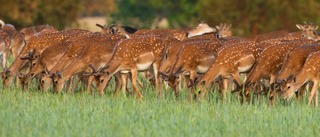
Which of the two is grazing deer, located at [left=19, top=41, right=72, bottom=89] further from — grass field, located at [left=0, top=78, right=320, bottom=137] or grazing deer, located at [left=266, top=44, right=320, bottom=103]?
grazing deer, located at [left=266, top=44, right=320, bottom=103]

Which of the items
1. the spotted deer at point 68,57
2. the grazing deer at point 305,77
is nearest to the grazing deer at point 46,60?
the spotted deer at point 68,57

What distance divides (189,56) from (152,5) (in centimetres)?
3122

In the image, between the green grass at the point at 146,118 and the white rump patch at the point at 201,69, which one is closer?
the green grass at the point at 146,118

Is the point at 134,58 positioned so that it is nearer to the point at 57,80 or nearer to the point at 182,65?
the point at 182,65

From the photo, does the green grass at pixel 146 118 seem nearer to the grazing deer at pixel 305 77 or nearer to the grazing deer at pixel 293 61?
the grazing deer at pixel 305 77

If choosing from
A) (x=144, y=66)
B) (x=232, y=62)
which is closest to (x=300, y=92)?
(x=232, y=62)

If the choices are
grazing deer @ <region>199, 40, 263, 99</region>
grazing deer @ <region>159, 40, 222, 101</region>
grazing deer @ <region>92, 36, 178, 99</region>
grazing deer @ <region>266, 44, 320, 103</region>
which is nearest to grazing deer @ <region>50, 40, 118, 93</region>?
grazing deer @ <region>92, 36, 178, 99</region>

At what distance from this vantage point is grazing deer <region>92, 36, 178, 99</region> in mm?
11477

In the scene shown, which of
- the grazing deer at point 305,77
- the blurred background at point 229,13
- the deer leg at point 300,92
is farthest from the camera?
the blurred background at point 229,13

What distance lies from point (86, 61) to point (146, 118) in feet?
10.9

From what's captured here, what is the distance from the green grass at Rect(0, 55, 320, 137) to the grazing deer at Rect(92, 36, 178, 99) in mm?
635

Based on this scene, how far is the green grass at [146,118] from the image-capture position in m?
8.08

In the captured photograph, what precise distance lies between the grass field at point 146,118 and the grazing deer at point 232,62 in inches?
27.9

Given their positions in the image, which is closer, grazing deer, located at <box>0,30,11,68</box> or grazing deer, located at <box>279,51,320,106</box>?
grazing deer, located at <box>279,51,320,106</box>
